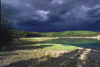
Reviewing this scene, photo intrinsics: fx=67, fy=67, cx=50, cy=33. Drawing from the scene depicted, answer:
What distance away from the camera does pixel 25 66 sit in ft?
26.1

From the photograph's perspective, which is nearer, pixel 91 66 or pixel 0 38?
pixel 91 66

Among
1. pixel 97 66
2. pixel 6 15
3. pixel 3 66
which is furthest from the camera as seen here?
pixel 6 15

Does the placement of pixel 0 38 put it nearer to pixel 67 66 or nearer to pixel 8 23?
pixel 8 23

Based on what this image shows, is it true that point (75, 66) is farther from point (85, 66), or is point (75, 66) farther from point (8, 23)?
point (8, 23)

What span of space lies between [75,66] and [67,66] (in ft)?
3.17

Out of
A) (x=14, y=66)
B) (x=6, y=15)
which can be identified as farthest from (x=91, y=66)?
(x=6, y=15)

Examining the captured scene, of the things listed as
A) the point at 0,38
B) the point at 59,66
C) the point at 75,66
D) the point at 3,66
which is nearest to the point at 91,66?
the point at 75,66

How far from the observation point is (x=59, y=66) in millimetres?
7996

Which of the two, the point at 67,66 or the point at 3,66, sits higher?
the point at 3,66

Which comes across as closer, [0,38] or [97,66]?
[97,66]

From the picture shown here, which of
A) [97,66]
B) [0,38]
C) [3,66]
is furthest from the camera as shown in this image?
[0,38]

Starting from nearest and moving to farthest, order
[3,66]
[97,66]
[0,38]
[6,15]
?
[3,66]
[97,66]
[0,38]
[6,15]

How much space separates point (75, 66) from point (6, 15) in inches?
1240

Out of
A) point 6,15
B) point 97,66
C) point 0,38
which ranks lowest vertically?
point 97,66
